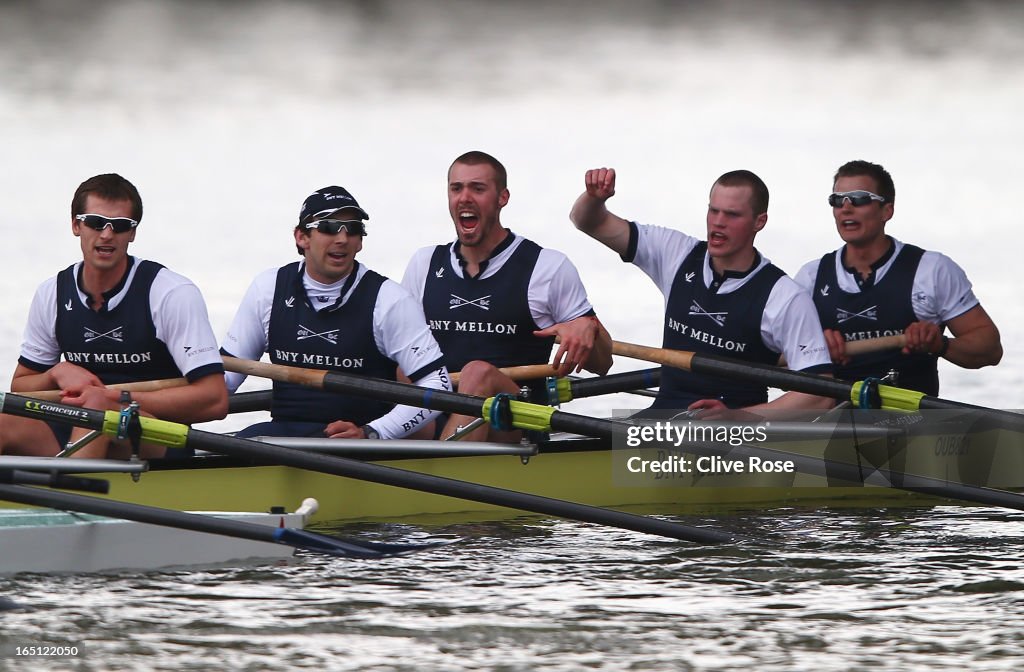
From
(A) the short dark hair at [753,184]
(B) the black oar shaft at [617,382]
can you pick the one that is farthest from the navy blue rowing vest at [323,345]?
(A) the short dark hair at [753,184]

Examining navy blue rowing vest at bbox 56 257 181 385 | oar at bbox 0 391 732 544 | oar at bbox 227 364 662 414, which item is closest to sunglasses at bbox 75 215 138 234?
navy blue rowing vest at bbox 56 257 181 385

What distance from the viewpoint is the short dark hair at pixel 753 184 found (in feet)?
24.4

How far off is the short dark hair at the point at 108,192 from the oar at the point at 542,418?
903 mm

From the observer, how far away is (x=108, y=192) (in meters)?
6.16

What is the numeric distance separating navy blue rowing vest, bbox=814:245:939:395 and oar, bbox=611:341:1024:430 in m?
0.76

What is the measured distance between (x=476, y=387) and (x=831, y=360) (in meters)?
1.74

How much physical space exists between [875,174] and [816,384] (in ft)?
5.24

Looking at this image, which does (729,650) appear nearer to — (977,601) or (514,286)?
(977,601)

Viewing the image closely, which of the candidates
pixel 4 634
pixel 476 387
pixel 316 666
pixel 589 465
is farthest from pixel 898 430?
pixel 4 634

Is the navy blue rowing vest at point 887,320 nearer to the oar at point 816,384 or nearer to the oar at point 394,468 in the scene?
the oar at point 816,384

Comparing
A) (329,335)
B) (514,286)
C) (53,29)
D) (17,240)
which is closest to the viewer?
(329,335)

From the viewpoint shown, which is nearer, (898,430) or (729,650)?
(729,650)

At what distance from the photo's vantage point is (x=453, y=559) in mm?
5980

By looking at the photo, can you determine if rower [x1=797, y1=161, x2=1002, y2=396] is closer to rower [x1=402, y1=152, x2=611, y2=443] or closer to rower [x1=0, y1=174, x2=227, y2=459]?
rower [x1=402, y1=152, x2=611, y2=443]
